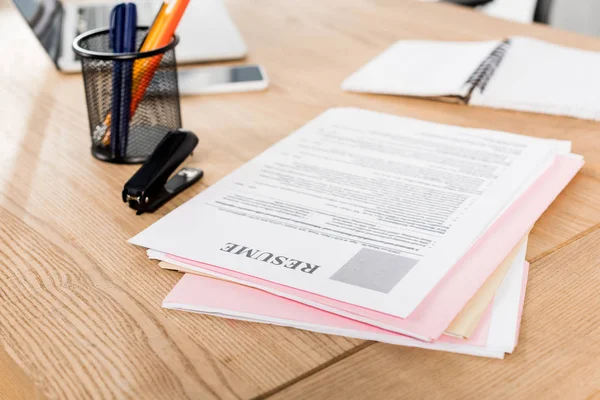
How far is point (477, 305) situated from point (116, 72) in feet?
1.50

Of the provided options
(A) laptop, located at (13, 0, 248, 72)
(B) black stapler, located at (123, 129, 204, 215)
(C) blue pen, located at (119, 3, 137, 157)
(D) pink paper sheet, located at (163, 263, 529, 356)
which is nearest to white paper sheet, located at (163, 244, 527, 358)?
(D) pink paper sheet, located at (163, 263, 529, 356)

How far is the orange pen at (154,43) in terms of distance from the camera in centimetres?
78

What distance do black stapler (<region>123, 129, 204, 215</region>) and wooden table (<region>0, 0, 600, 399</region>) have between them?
1cm

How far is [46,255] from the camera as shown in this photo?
64 cm

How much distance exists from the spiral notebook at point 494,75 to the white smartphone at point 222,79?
0.13 meters

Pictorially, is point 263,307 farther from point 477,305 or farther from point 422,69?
point 422,69

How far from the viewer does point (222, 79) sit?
1.03 meters

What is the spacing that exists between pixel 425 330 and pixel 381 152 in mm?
315

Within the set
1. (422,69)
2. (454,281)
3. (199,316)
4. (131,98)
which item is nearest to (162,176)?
(131,98)

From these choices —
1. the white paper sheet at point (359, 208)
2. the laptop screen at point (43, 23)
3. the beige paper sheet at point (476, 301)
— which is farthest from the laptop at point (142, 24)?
the beige paper sheet at point (476, 301)

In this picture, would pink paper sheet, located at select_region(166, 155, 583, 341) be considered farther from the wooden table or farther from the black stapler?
the black stapler

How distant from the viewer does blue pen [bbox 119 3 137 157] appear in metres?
0.77

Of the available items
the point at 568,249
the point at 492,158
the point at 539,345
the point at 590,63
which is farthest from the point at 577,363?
the point at 590,63

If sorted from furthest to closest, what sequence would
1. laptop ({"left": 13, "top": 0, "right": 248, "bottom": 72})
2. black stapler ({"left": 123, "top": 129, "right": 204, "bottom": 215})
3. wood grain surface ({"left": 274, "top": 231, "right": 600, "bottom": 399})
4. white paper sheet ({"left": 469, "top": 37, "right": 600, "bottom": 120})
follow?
laptop ({"left": 13, "top": 0, "right": 248, "bottom": 72}) < white paper sheet ({"left": 469, "top": 37, "right": 600, "bottom": 120}) < black stapler ({"left": 123, "top": 129, "right": 204, "bottom": 215}) < wood grain surface ({"left": 274, "top": 231, "right": 600, "bottom": 399})
